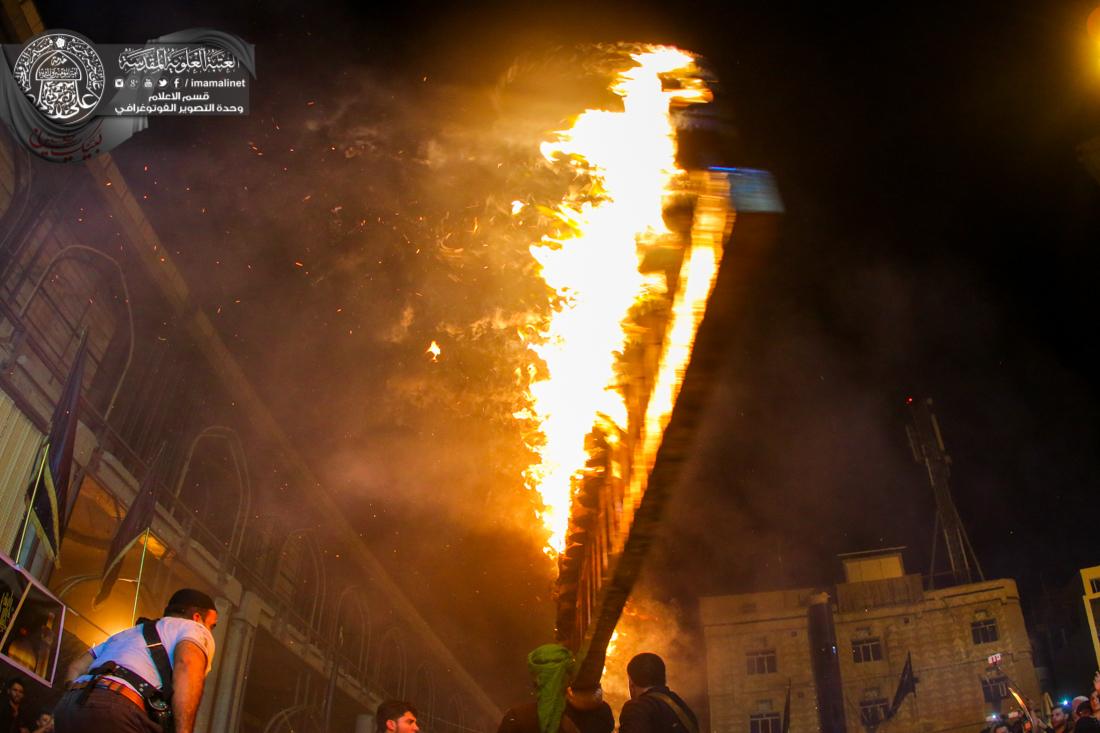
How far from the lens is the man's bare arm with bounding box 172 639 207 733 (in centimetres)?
335

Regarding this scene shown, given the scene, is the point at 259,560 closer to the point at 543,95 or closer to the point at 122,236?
the point at 122,236

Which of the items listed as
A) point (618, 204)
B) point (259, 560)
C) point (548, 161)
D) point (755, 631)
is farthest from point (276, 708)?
point (755, 631)

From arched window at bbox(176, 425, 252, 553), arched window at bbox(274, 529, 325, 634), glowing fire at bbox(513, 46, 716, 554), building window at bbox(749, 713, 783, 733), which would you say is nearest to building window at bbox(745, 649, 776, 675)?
building window at bbox(749, 713, 783, 733)

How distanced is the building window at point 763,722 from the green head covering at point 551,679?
3869cm

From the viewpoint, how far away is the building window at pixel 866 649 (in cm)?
3838

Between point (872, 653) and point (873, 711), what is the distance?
2740 millimetres

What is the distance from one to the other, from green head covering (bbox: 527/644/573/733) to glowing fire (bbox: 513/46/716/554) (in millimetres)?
1005

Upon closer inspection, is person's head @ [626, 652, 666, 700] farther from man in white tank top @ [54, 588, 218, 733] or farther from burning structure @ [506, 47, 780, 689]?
man in white tank top @ [54, 588, 218, 733]

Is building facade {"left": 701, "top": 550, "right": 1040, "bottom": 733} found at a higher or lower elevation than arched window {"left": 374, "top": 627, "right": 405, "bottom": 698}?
higher

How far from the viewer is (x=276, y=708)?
1489 centimetres

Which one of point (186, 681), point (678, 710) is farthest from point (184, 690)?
point (678, 710)

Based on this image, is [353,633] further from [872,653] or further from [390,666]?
[872,653]

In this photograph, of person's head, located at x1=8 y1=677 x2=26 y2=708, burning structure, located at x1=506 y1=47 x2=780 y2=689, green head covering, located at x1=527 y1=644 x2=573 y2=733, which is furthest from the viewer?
person's head, located at x1=8 y1=677 x2=26 y2=708

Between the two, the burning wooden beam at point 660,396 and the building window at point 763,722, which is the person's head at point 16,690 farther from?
the building window at point 763,722
